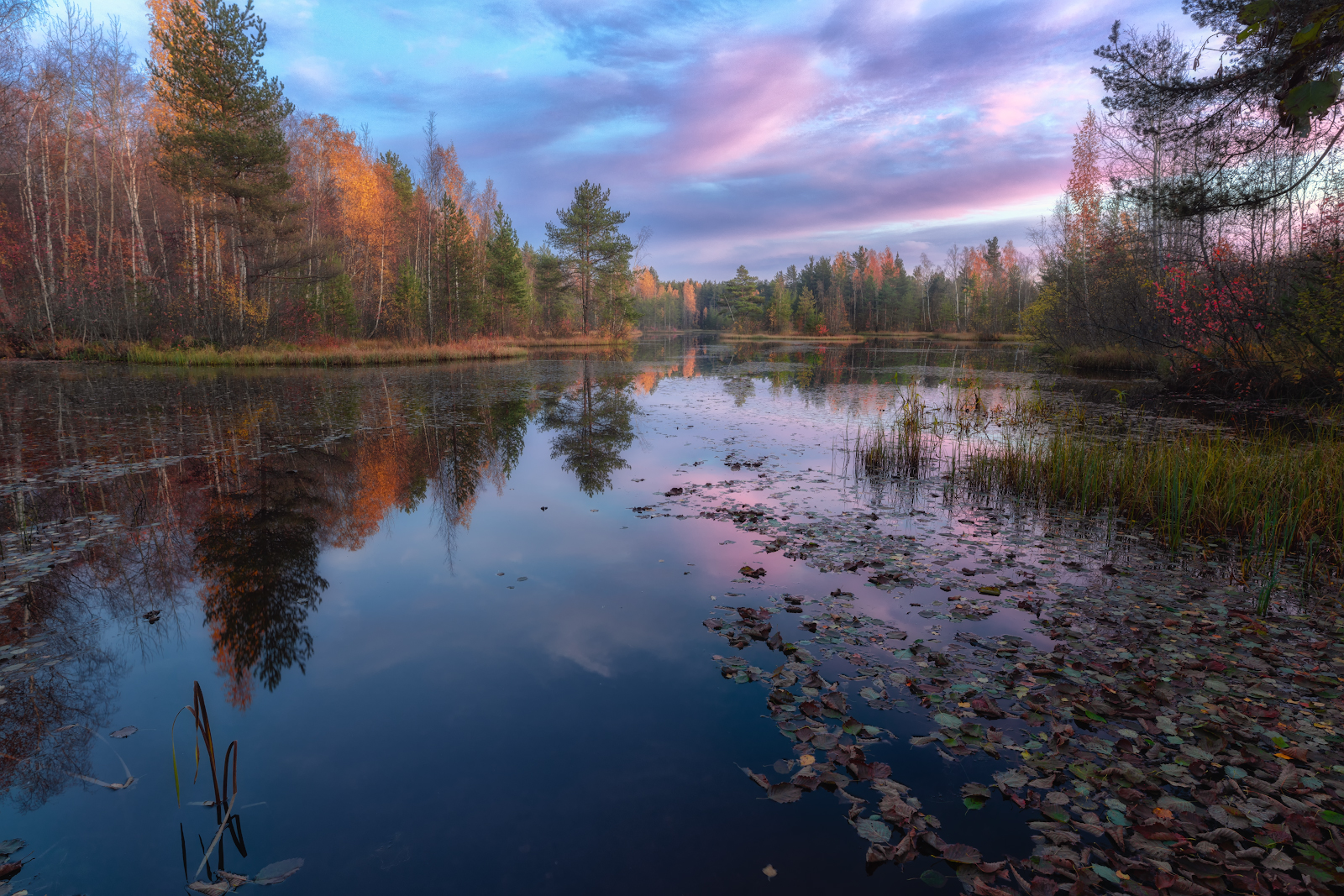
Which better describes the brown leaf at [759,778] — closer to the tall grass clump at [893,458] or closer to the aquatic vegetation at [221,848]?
the aquatic vegetation at [221,848]

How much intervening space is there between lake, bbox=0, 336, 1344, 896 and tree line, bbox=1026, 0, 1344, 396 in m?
3.24

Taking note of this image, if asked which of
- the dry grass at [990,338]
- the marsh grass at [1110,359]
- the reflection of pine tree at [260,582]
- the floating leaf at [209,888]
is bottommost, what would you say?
the floating leaf at [209,888]

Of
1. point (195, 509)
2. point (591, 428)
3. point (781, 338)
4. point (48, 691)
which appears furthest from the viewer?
point (781, 338)

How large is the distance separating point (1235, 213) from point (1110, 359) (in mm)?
19293

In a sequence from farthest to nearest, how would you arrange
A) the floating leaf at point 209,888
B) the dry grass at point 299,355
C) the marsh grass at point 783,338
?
the marsh grass at point 783,338 → the dry grass at point 299,355 → the floating leaf at point 209,888

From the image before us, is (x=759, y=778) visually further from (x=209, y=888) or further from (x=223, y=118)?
(x=223, y=118)

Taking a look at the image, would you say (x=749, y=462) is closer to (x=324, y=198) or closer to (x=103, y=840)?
(x=103, y=840)

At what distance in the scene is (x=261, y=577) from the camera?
5.91 meters

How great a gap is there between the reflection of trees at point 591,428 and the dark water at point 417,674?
0.25 meters

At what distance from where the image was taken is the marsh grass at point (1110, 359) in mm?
28844

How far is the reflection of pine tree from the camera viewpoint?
452 centimetres

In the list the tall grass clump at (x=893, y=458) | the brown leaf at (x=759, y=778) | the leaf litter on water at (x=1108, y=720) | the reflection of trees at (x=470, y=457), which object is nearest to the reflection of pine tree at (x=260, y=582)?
the reflection of trees at (x=470, y=457)

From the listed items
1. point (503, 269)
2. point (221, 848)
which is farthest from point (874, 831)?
point (503, 269)

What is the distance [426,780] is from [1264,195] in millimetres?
13364
